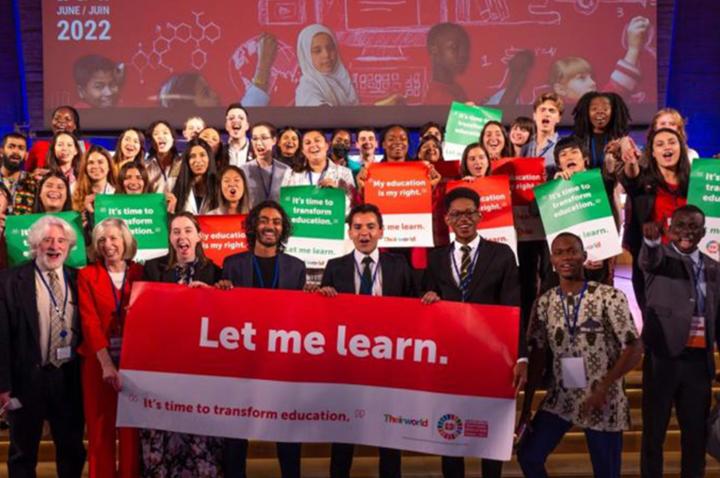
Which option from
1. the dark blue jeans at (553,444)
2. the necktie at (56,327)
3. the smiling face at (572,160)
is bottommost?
the dark blue jeans at (553,444)

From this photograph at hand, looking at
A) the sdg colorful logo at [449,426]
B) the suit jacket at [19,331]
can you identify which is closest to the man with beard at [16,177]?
the suit jacket at [19,331]

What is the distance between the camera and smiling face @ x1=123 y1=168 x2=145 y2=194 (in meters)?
6.11

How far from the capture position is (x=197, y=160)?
6.29m

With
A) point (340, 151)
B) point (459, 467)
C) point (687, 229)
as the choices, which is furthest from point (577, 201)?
point (340, 151)

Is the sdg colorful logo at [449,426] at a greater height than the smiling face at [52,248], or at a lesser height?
lesser

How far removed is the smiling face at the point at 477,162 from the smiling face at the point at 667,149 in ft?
3.71

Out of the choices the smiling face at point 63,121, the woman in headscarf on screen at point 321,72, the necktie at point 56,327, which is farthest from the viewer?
the woman in headscarf on screen at point 321,72

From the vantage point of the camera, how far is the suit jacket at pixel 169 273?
4793 millimetres

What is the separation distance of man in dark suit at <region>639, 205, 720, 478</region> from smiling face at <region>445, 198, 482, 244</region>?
875 millimetres

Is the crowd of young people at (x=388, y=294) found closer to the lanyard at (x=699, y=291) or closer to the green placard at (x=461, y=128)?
the lanyard at (x=699, y=291)

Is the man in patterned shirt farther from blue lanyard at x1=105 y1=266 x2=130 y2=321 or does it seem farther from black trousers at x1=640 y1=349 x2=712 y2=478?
blue lanyard at x1=105 y1=266 x2=130 y2=321

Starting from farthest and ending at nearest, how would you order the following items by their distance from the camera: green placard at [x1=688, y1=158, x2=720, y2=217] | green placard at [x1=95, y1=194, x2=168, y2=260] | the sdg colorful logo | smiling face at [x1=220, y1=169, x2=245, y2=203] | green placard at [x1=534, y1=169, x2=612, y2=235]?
smiling face at [x1=220, y1=169, x2=245, y2=203]
green placard at [x1=95, y1=194, x2=168, y2=260]
green placard at [x1=534, y1=169, x2=612, y2=235]
green placard at [x1=688, y1=158, x2=720, y2=217]
the sdg colorful logo

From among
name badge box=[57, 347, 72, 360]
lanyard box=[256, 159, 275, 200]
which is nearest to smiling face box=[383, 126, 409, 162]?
lanyard box=[256, 159, 275, 200]

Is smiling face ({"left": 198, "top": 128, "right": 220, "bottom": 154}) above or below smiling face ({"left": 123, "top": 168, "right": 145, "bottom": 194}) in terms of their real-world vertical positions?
above
